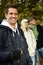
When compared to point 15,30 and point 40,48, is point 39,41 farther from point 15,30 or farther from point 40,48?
point 15,30

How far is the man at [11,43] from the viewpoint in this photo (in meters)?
3.89

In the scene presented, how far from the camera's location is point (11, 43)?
404cm

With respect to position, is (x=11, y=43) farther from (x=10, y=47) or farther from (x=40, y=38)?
(x=40, y=38)

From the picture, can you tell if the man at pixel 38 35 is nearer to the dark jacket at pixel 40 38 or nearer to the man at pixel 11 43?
the dark jacket at pixel 40 38

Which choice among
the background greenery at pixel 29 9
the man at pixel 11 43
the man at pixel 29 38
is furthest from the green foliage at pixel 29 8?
the man at pixel 11 43

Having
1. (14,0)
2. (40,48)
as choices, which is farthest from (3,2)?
(40,48)

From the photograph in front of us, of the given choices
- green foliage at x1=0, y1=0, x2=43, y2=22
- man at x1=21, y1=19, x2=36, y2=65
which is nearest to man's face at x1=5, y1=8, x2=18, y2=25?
man at x1=21, y1=19, x2=36, y2=65

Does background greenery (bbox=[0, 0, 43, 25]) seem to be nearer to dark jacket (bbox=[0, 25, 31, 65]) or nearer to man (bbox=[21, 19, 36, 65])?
man (bbox=[21, 19, 36, 65])

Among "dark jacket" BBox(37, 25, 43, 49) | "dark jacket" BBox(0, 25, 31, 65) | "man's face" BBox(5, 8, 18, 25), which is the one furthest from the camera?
"dark jacket" BBox(37, 25, 43, 49)

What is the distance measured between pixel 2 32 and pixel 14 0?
36.1 ft

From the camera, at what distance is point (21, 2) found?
50.2ft

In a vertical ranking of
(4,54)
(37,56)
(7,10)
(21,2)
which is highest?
(7,10)

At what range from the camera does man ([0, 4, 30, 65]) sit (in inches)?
153

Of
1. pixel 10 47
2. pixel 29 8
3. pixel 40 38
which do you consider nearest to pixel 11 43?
pixel 10 47
